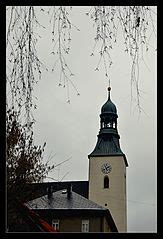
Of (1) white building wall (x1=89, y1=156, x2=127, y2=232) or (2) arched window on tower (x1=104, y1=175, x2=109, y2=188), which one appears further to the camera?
(2) arched window on tower (x1=104, y1=175, x2=109, y2=188)

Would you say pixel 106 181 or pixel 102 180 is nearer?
pixel 102 180

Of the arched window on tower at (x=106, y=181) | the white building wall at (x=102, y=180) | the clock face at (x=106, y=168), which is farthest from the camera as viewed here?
the arched window on tower at (x=106, y=181)

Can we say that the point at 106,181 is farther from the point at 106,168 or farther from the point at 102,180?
the point at 106,168

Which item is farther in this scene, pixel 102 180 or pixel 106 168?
pixel 106 168

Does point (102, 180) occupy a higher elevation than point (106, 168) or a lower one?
lower

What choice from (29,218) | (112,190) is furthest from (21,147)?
(112,190)

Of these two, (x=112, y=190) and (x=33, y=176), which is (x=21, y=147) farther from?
(x=112, y=190)

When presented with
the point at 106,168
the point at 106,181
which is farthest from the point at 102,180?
the point at 106,168

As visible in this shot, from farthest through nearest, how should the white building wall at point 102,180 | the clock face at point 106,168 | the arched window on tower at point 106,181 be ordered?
the arched window on tower at point 106,181 → the clock face at point 106,168 → the white building wall at point 102,180

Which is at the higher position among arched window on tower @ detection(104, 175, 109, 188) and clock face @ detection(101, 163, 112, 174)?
clock face @ detection(101, 163, 112, 174)

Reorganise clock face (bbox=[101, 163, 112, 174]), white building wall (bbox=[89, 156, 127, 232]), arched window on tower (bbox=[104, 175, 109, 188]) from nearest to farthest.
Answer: white building wall (bbox=[89, 156, 127, 232]) → clock face (bbox=[101, 163, 112, 174]) → arched window on tower (bbox=[104, 175, 109, 188])

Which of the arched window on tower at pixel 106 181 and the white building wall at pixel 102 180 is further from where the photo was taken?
the arched window on tower at pixel 106 181
